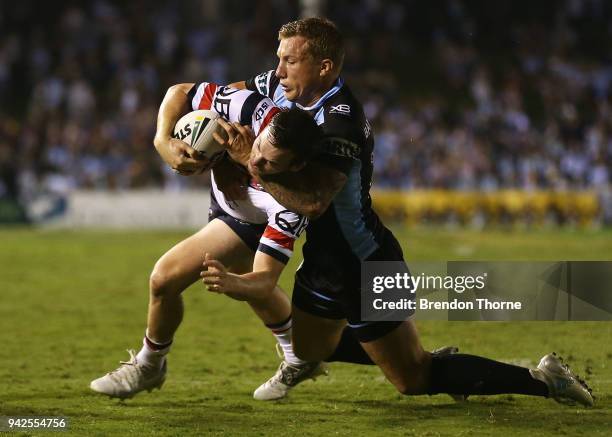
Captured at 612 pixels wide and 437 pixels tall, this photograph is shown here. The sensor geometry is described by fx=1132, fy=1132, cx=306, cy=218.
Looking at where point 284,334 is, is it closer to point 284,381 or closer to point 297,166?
point 284,381

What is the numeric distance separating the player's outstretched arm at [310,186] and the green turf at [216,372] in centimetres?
108

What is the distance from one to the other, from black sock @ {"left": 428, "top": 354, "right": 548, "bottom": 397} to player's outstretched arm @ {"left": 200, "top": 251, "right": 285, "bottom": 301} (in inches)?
41.2

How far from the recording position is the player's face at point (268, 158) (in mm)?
5062

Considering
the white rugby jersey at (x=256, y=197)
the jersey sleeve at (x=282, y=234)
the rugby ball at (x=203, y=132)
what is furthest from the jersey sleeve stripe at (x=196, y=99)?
the jersey sleeve at (x=282, y=234)

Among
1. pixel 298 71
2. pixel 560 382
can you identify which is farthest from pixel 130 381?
pixel 560 382

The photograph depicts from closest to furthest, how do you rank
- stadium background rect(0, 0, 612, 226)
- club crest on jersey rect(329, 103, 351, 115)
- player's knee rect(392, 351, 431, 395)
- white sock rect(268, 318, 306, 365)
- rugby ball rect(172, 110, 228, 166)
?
club crest on jersey rect(329, 103, 351, 115), rugby ball rect(172, 110, 228, 166), player's knee rect(392, 351, 431, 395), white sock rect(268, 318, 306, 365), stadium background rect(0, 0, 612, 226)

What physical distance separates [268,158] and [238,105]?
2.17 feet

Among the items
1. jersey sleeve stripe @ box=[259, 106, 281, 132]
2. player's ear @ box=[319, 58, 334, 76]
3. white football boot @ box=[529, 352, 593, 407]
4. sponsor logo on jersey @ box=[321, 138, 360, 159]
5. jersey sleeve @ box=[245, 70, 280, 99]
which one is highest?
player's ear @ box=[319, 58, 334, 76]

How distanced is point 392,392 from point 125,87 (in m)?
20.6

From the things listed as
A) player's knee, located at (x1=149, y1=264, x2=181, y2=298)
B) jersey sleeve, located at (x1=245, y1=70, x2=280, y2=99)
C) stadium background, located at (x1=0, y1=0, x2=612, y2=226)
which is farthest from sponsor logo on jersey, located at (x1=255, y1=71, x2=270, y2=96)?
stadium background, located at (x1=0, y1=0, x2=612, y2=226)

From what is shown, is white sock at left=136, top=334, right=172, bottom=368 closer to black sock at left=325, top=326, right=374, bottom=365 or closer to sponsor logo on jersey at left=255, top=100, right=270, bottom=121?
black sock at left=325, top=326, right=374, bottom=365

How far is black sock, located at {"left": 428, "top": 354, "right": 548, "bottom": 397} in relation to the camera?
5.67 m

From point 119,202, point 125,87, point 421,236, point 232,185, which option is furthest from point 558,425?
point 125,87

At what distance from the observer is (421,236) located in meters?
20.3
